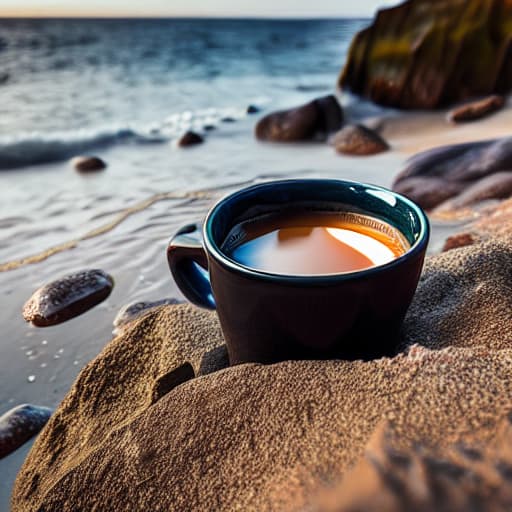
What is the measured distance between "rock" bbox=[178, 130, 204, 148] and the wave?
41cm

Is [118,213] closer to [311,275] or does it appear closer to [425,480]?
[311,275]

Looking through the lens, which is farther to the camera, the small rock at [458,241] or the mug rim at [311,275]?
the small rock at [458,241]

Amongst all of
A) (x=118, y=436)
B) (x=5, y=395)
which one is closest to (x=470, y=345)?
(x=118, y=436)

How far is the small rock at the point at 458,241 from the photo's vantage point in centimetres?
185

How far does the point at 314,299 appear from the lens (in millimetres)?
710

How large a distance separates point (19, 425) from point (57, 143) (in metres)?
4.78

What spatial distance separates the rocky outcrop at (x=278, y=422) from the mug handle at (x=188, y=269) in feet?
0.35

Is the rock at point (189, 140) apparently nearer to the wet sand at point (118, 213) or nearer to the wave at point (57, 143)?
the wet sand at point (118, 213)

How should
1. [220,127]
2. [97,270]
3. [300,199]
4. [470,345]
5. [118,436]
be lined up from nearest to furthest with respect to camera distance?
[118,436] → [470,345] → [300,199] → [97,270] → [220,127]

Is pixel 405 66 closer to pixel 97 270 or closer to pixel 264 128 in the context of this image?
pixel 264 128

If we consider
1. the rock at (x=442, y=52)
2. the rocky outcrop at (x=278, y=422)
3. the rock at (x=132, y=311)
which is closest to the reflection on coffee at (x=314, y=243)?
the rocky outcrop at (x=278, y=422)

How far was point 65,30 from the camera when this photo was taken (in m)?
25.4

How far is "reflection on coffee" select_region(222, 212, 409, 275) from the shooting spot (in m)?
0.88

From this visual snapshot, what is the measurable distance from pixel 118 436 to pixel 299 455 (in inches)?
11.6
